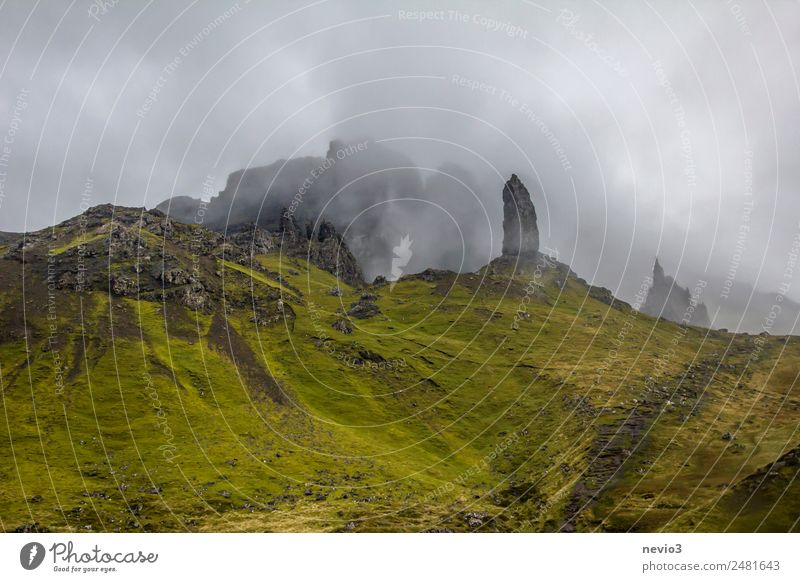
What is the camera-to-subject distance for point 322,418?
5010 inches

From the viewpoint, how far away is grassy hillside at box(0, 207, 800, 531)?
2977 inches

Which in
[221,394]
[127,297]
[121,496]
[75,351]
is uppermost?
[127,297]

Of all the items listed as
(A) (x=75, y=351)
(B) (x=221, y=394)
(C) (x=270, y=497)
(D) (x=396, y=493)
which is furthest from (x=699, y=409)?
(A) (x=75, y=351)

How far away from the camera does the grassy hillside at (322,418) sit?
7562 centimetres

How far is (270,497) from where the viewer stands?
83500 millimetres

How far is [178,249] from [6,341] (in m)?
78.3

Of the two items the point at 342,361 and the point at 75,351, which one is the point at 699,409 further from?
the point at 75,351

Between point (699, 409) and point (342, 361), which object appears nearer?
point (699, 409)
